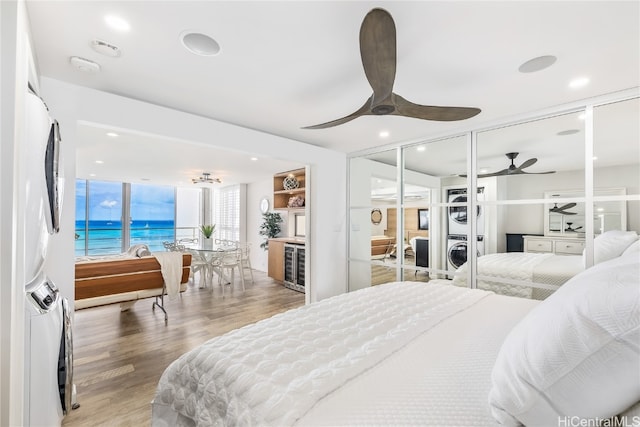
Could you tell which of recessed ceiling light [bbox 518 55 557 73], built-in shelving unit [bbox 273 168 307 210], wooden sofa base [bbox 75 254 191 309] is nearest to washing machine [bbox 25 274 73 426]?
wooden sofa base [bbox 75 254 191 309]

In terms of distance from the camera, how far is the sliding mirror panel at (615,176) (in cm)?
216

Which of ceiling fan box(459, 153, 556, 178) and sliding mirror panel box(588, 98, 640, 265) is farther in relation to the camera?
ceiling fan box(459, 153, 556, 178)

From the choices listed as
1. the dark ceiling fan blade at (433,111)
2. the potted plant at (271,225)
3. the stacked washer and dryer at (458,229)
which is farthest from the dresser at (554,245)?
the potted plant at (271,225)

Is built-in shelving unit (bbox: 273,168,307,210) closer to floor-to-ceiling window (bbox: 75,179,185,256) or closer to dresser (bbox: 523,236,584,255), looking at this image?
dresser (bbox: 523,236,584,255)

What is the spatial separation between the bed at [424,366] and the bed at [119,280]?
8.02 ft

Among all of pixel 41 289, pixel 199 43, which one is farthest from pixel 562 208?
pixel 41 289

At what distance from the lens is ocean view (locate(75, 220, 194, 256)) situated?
802 centimetres

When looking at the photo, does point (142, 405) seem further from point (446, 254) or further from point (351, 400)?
point (446, 254)

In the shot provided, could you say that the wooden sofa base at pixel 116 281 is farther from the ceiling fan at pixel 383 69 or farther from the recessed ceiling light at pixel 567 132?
the recessed ceiling light at pixel 567 132

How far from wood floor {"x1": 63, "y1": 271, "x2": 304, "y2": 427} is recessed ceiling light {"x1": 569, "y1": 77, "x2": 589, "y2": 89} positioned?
3.77 meters

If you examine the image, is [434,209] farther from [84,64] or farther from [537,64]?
[84,64]

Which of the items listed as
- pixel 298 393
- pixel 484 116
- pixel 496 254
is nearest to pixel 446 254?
pixel 496 254

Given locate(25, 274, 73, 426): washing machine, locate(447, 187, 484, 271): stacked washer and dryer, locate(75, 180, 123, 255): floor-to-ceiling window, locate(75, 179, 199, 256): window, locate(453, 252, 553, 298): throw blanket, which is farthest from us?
locate(75, 179, 199, 256): window

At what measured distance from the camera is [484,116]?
2740 mm
